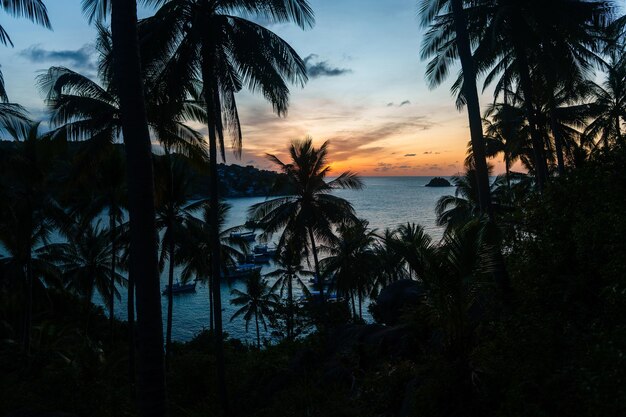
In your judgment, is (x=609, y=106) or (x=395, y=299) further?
(x=609, y=106)

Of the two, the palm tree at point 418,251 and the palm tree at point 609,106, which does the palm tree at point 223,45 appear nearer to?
the palm tree at point 418,251

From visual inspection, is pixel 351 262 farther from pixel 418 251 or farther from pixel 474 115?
pixel 418 251

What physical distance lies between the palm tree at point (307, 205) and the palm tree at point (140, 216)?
47.9 feet

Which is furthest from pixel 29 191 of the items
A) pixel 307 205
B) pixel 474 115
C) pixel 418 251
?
pixel 474 115

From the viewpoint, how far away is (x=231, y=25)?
10891 millimetres

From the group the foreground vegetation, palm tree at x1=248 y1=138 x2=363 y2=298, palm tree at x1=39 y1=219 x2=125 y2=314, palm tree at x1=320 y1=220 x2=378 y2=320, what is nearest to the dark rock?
the foreground vegetation

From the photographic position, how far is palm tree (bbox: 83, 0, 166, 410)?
503 cm

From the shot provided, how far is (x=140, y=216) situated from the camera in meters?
5.06

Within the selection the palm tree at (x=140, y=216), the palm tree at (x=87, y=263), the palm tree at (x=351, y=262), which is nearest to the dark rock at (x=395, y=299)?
the palm tree at (x=351, y=262)

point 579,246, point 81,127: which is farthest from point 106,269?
point 579,246

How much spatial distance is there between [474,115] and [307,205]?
36.6ft

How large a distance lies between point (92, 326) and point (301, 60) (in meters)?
28.9

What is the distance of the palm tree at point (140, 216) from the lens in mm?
5027

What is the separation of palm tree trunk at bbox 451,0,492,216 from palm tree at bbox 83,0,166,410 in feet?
26.6
